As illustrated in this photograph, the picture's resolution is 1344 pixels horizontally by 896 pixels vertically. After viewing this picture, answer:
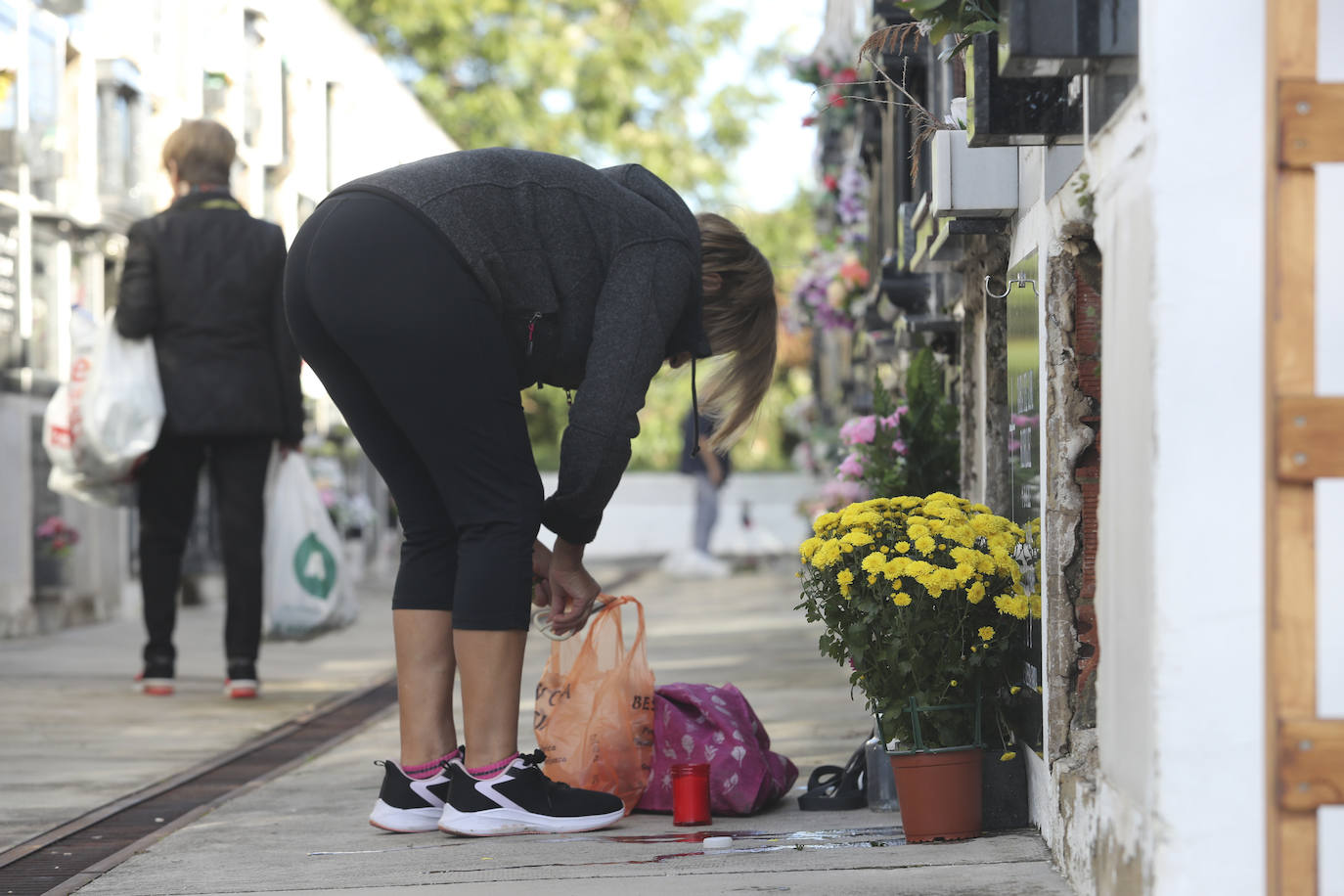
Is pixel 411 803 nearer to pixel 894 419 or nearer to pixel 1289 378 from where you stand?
pixel 1289 378

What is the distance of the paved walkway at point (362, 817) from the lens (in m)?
2.91

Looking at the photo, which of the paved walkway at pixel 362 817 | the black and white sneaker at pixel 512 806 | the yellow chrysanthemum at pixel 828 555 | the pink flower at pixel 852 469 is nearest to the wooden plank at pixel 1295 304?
the paved walkway at pixel 362 817

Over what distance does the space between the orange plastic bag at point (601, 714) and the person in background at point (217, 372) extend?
2430 mm

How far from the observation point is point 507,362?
3.28 m

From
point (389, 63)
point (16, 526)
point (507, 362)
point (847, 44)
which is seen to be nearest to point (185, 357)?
point (507, 362)

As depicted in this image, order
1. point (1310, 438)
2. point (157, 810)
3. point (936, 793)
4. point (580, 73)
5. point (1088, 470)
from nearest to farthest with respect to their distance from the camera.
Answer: point (1310, 438) → point (1088, 470) → point (936, 793) → point (157, 810) → point (580, 73)

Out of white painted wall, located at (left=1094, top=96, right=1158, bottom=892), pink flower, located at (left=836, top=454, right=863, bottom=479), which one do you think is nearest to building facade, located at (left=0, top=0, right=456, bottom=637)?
pink flower, located at (left=836, top=454, right=863, bottom=479)

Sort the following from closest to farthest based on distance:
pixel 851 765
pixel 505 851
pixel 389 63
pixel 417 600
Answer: pixel 505 851 < pixel 417 600 < pixel 851 765 < pixel 389 63

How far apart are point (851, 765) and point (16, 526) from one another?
7094mm

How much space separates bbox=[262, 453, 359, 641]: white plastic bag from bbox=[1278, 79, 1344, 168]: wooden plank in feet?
15.7

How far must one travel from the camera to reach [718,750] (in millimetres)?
3621

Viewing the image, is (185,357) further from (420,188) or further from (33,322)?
(33,322)

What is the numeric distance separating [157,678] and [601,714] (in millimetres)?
2886

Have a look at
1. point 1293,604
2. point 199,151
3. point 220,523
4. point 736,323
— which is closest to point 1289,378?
point 1293,604
